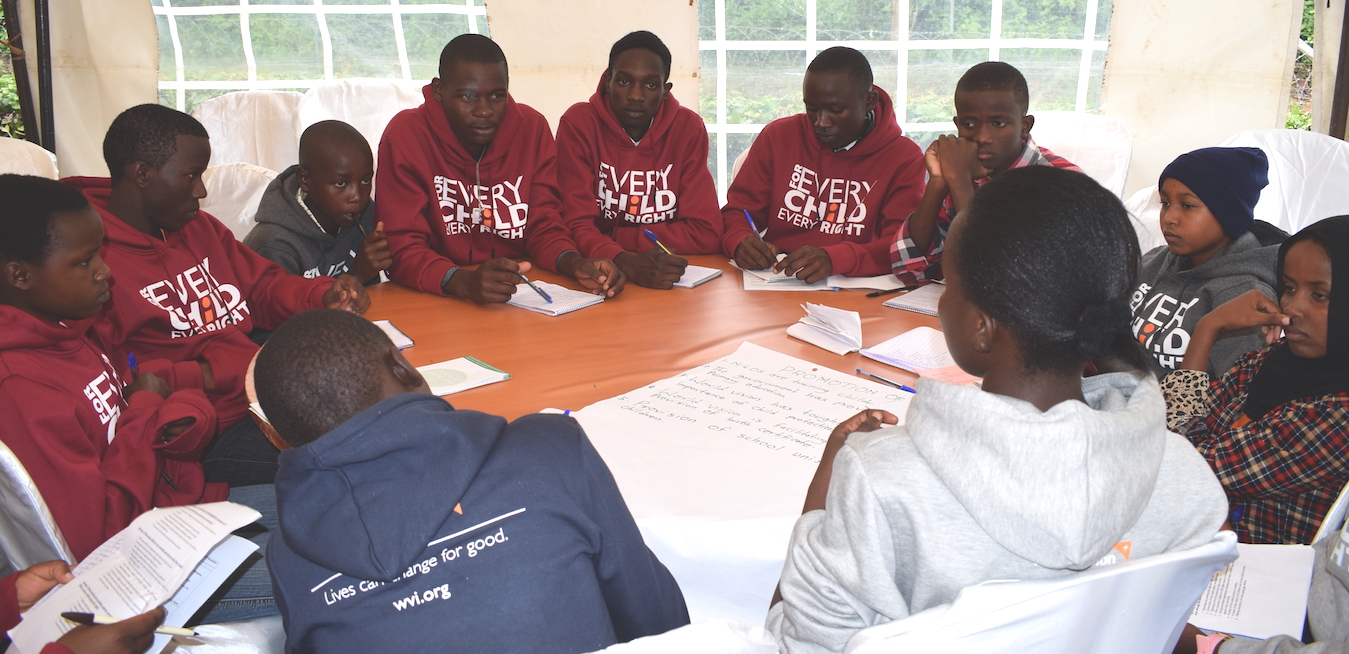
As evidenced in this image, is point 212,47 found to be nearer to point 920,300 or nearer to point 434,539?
point 920,300

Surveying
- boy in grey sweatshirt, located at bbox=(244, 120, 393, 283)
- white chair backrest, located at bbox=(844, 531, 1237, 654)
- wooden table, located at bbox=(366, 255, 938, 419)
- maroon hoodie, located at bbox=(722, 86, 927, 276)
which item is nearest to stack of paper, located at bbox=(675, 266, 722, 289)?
wooden table, located at bbox=(366, 255, 938, 419)

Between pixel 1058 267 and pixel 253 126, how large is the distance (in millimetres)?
3643

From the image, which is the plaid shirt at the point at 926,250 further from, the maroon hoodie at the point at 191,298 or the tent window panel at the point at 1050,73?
the tent window panel at the point at 1050,73

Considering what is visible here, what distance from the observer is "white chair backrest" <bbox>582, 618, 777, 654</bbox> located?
27.3 inches

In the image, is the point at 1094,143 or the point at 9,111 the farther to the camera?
the point at 9,111

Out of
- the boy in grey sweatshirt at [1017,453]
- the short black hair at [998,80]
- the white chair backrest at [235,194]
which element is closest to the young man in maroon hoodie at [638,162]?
the short black hair at [998,80]

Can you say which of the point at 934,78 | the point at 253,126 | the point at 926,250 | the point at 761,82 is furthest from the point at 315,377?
the point at 934,78

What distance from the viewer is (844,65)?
2.48 meters

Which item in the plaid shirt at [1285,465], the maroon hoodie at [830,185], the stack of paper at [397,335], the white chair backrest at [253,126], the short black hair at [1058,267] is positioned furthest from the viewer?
the white chair backrest at [253,126]

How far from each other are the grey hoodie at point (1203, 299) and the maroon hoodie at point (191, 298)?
1.98m

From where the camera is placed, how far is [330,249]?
2463mm

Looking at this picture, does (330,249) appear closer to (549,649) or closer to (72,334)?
(72,334)

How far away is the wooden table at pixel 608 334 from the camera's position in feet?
5.32

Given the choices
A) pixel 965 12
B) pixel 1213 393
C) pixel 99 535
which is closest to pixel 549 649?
pixel 99 535
